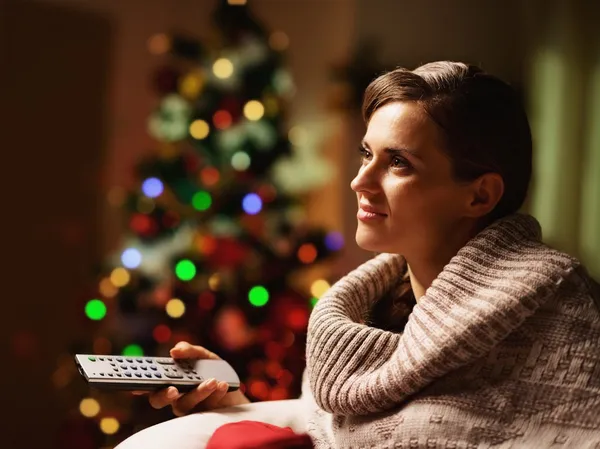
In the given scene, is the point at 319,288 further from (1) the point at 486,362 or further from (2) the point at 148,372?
(1) the point at 486,362

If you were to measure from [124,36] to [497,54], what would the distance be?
4.66 feet

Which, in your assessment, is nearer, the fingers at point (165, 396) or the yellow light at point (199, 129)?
the fingers at point (165, 396)

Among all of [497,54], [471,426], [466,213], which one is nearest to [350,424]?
[471,426]

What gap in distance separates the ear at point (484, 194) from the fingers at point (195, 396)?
1.65ft

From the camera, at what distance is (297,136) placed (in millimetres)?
2816

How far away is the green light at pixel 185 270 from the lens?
2.35 metres

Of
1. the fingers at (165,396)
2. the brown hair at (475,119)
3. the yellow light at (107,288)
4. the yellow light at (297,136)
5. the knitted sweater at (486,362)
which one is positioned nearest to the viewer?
the knitted sweater at (486,362)

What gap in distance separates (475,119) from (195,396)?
635 mm

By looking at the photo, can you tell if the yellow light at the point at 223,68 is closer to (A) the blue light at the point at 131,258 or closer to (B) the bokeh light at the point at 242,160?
(B) the bokeh light at the point at 242,160

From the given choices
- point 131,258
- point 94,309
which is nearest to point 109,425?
point 94,309

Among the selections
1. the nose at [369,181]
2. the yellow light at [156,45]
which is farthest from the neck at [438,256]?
the yellow light at [156,45]

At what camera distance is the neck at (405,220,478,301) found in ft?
3.87

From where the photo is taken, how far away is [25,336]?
2730 mm

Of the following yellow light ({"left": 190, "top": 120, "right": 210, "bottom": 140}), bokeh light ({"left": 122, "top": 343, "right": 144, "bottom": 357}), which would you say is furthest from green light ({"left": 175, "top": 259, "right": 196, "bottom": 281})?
yellow light ({"left": 190, "top": 120, "right": 210, "bottom": 140})
